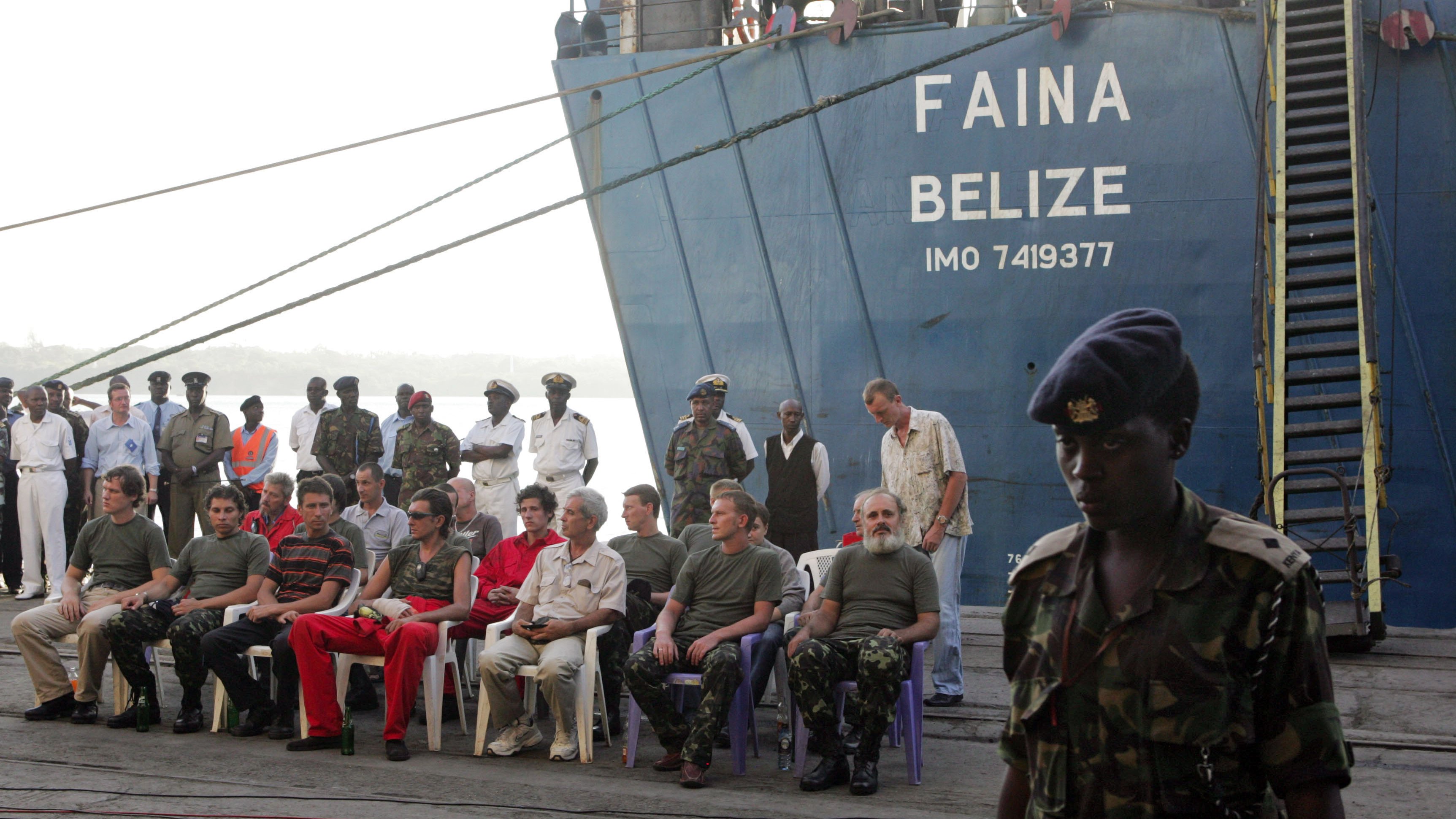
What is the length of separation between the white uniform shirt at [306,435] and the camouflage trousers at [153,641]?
3.26 metres

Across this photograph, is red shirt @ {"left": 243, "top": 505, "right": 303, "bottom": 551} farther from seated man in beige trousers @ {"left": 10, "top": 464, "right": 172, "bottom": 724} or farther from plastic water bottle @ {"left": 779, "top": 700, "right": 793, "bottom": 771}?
plastic water bottle @ {"left": 779, "top": 700, "right": 793, "bottom": 771}

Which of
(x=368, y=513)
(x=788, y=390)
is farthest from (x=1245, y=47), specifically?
(x=368, y=513)

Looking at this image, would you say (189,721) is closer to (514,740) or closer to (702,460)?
(514,740)

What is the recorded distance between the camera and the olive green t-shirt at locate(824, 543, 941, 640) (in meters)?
4.80

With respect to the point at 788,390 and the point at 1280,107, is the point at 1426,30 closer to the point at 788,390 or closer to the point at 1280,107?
the point at 1280,107

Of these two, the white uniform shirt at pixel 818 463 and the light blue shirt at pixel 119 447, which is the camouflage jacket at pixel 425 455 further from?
the white uniform shirt at pixel 818 463

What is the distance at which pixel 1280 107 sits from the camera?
7438mm

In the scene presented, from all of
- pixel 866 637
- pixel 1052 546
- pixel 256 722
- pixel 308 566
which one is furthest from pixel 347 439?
pixel 1052 546

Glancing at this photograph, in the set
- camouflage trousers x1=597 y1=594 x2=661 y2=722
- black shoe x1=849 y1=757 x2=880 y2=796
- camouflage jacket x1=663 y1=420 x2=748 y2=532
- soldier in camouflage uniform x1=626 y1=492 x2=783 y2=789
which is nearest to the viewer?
black shoe x1=849 y1=757 x2=880 y2=796

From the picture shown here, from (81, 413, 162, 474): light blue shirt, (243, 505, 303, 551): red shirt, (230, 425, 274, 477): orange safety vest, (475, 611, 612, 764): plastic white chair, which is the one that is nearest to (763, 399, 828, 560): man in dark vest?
(475, 611, 612, 764): plastic white chair

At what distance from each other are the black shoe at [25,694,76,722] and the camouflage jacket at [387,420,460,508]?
2.67m

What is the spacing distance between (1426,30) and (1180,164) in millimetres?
1752

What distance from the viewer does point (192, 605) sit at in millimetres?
5680

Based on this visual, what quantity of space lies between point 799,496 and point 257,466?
469cm
